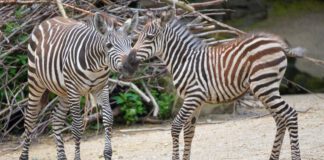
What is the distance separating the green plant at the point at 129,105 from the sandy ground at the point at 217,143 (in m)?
0.38

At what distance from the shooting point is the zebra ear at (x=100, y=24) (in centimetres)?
784

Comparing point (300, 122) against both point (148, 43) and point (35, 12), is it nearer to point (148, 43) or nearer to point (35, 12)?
point (148, 43)

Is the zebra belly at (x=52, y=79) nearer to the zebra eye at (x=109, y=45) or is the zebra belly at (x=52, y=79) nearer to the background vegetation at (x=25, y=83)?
the zebra eye at (x=109, y=45)

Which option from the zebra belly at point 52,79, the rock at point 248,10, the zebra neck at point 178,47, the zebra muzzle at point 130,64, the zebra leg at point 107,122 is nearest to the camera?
the zebra muzzle at point 130,64

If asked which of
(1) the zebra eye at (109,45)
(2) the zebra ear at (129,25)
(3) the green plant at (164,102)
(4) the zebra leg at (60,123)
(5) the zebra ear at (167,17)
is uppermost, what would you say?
(5) the zebra ear at (167,17)

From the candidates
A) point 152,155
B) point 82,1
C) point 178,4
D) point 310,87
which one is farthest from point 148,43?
point 310,87

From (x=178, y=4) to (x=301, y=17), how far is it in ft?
21.8

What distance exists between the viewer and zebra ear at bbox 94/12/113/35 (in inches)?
309

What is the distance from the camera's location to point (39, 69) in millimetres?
8719

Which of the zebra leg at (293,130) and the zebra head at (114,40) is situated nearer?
the zebra leg at (293,130)

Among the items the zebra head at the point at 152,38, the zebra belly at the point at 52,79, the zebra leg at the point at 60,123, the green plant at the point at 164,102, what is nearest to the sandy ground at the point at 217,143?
the green plant at the point at 164,102

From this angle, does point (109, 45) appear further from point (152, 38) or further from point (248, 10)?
point (248, 10)

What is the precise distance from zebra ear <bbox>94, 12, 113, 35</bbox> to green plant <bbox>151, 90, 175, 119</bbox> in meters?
3.61

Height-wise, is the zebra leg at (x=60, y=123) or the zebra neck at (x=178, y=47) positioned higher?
the zebra neck at (x=178, y=47)
